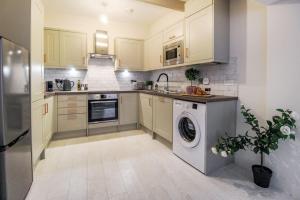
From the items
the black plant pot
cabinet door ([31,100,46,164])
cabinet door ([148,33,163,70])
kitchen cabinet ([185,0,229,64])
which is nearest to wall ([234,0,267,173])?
kitchen cabinet ([185,0,229,64])

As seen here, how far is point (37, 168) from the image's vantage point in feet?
7.34

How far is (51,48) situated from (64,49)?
0.24 m

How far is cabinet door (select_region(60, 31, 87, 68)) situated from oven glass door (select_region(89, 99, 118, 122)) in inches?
35.9

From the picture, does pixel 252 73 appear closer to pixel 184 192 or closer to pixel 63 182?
pixel 184 192

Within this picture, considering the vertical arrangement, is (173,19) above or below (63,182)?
above

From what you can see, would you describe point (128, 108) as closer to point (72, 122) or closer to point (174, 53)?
point (72, 122)

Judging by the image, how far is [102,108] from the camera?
3.76 metres

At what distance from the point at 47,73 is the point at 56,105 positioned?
0.94m

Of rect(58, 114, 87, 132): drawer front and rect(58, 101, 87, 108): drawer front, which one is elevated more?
rect(58, 101, 87, 108): drawer front

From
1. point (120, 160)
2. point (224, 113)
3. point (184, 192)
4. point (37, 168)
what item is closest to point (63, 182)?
point (37, 168)

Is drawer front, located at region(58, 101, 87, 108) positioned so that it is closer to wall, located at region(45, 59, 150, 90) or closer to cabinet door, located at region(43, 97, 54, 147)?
cabinet door, located at region(43, 97, 54, 147)

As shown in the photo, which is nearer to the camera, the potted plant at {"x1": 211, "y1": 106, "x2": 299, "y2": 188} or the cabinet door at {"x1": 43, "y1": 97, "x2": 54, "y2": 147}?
the potted plant at {"x1": 211, "y1": 106, "x2": 299, "y2": 188}

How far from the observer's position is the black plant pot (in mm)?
1825

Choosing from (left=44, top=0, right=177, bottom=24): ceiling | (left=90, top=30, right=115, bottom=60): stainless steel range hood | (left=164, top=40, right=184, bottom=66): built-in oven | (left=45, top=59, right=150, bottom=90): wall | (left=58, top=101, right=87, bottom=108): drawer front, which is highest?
(left=44, top=0, right=177, bottom=24): ceiling
